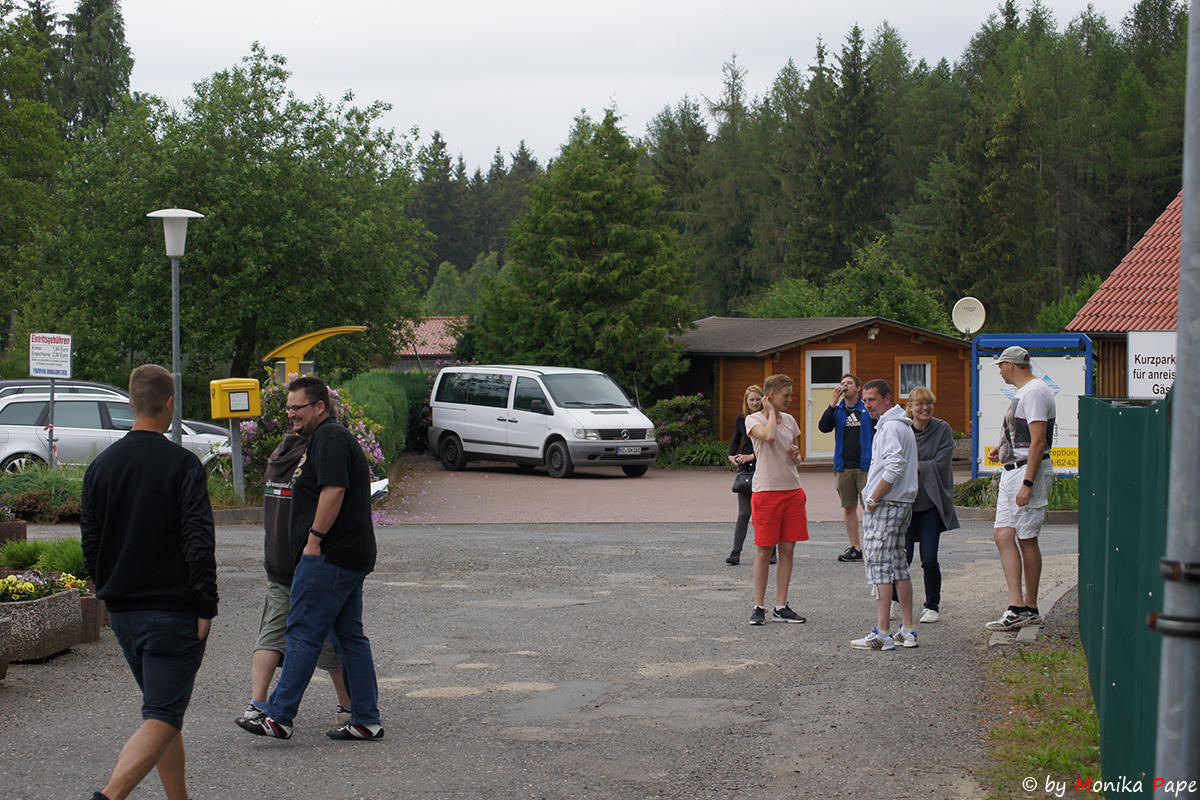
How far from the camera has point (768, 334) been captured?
88.4 ft

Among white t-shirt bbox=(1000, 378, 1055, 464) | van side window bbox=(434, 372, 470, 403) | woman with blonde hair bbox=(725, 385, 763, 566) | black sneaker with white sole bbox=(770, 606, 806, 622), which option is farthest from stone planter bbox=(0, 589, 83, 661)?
van side window bbox=(434, 372, 470, 403)

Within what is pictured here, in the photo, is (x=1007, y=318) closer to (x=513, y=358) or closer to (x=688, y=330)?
(x=688, y=330)

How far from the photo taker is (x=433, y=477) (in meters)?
21.9

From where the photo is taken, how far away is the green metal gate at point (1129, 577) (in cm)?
328

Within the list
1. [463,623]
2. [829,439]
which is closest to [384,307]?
[829,439]

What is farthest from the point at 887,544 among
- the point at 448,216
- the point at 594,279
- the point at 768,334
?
the point at 448,216

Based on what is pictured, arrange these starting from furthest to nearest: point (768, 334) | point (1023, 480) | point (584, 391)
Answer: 1. point (768, 334)
2. point (584, 391)
3. point (1023, 480)

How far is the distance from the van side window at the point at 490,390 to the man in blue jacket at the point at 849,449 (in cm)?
1198

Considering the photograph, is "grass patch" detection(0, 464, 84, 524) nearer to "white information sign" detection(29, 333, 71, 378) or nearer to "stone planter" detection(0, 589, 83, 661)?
"white information sign" detection(29, 333, 71, 378)

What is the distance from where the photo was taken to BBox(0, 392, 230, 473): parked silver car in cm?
1684

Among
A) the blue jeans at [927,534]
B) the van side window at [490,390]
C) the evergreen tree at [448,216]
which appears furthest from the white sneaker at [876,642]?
the evergreen tree at [448,216]

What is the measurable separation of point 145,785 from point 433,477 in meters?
16.9

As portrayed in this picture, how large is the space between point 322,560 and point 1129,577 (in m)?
3.35

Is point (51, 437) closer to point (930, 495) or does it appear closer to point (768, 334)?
point (930, 495)
